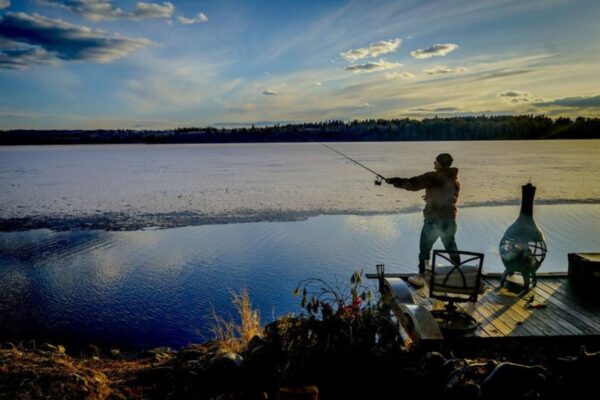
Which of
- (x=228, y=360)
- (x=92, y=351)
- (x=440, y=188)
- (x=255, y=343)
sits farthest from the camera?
(x=440, y=188)

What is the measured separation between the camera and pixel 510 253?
21.1 feet

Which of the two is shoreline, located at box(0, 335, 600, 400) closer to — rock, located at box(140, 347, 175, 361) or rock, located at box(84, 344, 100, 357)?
rock, located at box(140, 347, 175, 361)

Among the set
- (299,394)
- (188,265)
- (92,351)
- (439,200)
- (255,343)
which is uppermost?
(439,200)

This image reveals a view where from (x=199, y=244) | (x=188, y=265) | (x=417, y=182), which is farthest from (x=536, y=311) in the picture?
(x=199, y=244)

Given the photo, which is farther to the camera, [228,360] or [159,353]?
[159,353]

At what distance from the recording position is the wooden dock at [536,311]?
5.26m

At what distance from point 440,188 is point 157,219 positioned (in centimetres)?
1139

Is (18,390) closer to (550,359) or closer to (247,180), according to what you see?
(550,359)

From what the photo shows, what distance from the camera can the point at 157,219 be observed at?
52.9 feet

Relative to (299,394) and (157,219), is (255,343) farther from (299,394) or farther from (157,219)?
(157,219)

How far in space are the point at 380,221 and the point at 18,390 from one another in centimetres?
1226

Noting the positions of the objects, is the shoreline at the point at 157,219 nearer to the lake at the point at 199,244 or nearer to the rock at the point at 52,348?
the lake at the point at 199,244

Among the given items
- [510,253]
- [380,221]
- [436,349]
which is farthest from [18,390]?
[380,221]

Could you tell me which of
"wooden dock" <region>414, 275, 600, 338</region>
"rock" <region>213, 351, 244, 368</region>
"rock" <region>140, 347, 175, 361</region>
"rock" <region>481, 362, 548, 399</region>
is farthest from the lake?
"rock" <region>481, 362, 548, 399</region>
